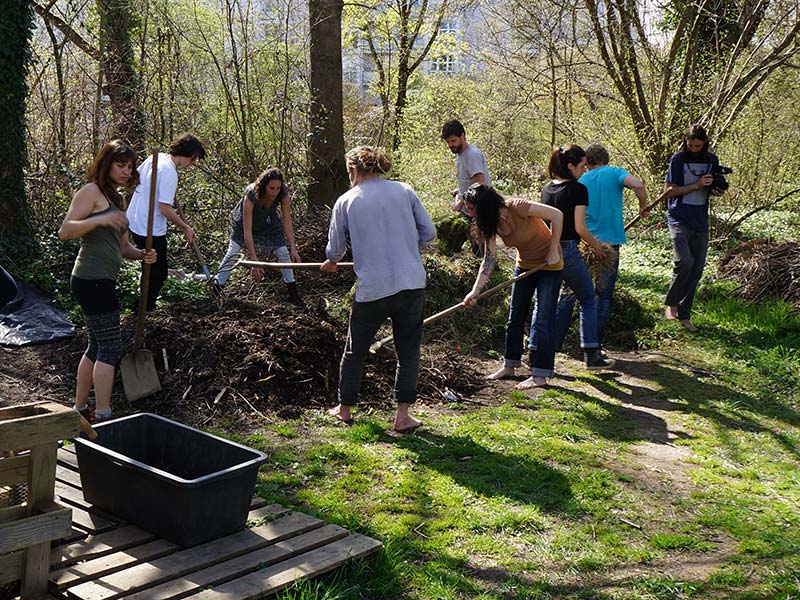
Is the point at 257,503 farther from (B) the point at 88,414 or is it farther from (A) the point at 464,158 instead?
(A) the point at 464,158

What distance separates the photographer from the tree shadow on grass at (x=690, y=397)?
19.3 ft

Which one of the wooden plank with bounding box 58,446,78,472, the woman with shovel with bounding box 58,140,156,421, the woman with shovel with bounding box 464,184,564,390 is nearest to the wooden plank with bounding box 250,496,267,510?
the wooden plank with bounding box 58,446,78,472

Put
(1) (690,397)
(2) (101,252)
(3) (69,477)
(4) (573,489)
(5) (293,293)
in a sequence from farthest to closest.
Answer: (5) (293,293)
(1) (690,397)
(2) (101,252)
(4) (573,489)
(3) (69,477)

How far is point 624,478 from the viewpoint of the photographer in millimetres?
4754

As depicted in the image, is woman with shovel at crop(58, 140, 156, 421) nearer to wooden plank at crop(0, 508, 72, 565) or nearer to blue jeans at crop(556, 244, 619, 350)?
wooden plank at crop(0, 508, 72, 565)

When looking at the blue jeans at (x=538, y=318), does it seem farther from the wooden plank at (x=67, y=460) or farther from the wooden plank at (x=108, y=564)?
the wooden plank at (x=108, y=564)

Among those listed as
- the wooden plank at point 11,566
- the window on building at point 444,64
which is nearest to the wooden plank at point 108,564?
the wooden plank at point 11,566

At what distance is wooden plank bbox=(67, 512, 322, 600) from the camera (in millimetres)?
3033

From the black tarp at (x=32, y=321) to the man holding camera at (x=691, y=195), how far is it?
5.72 metres

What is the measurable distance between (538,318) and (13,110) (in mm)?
6275

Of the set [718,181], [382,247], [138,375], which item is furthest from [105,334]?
[718,181]

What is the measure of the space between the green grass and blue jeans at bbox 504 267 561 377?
26 centimetres

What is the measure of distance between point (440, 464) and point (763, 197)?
8.51 meters

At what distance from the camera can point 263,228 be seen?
782 cm
